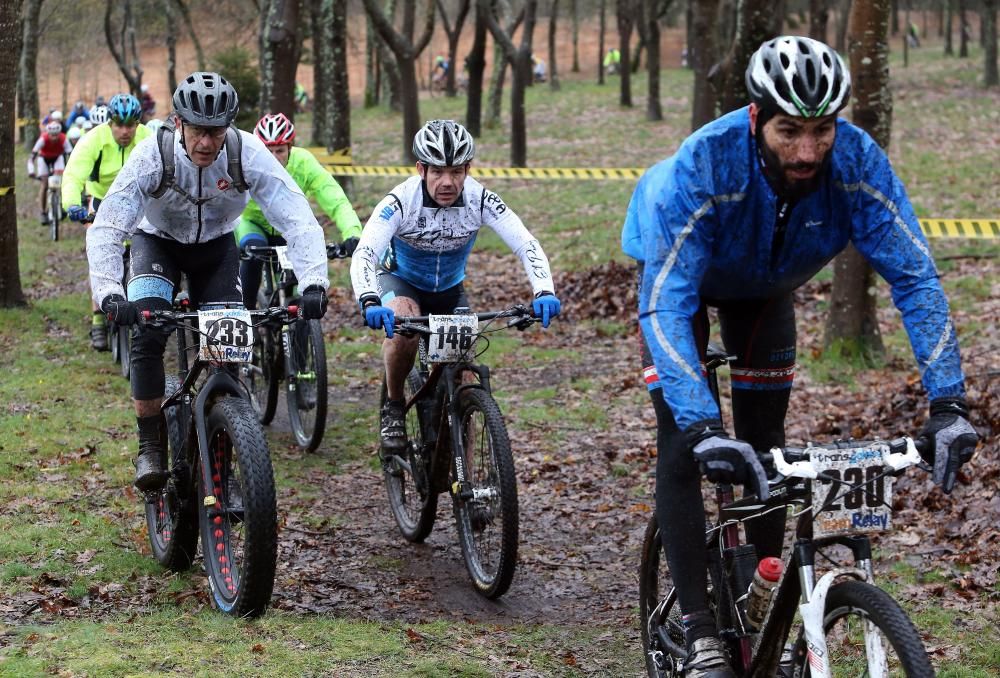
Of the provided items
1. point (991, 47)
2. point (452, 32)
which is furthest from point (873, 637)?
point (452, 32)

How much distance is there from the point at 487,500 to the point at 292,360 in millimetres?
3522

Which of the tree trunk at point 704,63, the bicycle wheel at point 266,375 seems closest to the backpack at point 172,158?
the bicycle wheel at point 266,375

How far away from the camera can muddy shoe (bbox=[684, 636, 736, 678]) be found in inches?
153

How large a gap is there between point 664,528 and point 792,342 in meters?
0.88

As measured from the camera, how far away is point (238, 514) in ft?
19.1

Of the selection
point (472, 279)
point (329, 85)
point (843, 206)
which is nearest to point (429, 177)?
point (843, 206)

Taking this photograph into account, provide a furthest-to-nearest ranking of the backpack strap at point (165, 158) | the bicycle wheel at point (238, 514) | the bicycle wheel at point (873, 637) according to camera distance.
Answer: the backpack strap at point (165, 158)
the bicycle wheel at point (238, 514)
the bicycle wheel at point (873, 637)

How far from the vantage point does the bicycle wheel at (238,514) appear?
5.38 metres

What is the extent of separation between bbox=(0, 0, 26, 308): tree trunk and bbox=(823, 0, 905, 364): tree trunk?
330 inches

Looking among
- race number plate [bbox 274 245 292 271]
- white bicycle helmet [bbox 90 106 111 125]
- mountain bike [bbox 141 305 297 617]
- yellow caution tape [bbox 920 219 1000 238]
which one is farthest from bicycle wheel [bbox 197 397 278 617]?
white bicycle helmet [bbox 90 106 111 125]

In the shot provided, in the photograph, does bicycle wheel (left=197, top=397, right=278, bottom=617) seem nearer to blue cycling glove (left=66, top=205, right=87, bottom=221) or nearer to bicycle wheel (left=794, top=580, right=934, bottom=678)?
bicycle wheel (left=794, top=580, right=934, bottom=678)

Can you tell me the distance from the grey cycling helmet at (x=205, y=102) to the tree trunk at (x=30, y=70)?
26.5 meters

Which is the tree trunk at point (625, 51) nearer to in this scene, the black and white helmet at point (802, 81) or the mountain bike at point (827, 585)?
the black and white helmet at point (802, 81)

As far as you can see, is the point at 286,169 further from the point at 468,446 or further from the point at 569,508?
the point at 468,446
